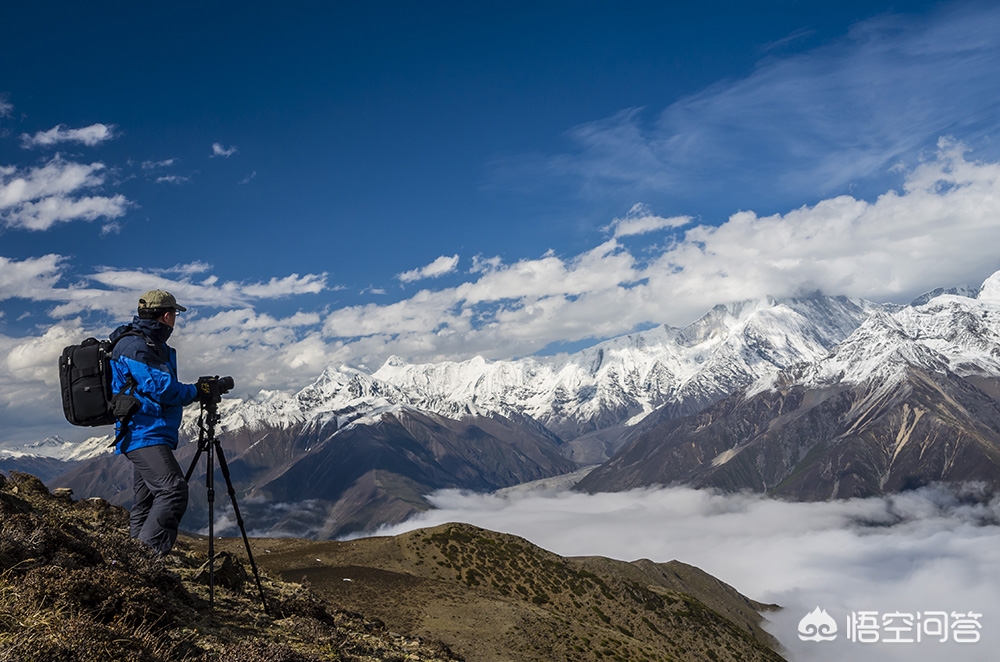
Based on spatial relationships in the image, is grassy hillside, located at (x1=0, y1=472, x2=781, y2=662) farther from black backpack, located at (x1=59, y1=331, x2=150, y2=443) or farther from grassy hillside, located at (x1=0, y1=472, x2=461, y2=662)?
black backpack, located at (x1=59, y1=331, x2=150, y2=443)

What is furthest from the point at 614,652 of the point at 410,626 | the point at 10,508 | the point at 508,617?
the point at 10,508

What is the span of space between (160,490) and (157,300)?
3.90 meters

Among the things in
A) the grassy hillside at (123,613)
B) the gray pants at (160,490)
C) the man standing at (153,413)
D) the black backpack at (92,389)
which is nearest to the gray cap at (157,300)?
the man standing at (153,413)

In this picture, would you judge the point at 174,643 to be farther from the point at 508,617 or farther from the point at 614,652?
the point at 614,652

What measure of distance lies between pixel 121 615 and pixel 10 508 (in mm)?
8500

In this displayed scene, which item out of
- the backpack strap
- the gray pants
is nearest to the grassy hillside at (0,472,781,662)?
the gray pants

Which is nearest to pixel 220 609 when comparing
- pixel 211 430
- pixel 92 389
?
pixel 211 430

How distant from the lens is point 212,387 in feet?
44.6

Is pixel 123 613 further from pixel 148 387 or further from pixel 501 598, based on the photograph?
pixel 501 598

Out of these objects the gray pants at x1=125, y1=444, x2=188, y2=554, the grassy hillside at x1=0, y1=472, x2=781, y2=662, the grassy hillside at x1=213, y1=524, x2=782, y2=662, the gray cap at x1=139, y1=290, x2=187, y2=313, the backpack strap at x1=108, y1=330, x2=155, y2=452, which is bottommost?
the grassy hillside at x1=213, y1=524, x2=782, y2=662

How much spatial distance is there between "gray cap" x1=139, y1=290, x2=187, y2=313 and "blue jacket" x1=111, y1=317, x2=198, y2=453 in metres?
0.41

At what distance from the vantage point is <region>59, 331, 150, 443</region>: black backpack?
12.2 metres

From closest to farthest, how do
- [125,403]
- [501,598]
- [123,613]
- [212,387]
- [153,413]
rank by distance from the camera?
1. [123,613]
2. [125,403]
3. [153,413]
4. [212,387]
5. [501,598]

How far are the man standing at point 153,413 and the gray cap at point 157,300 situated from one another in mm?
20
